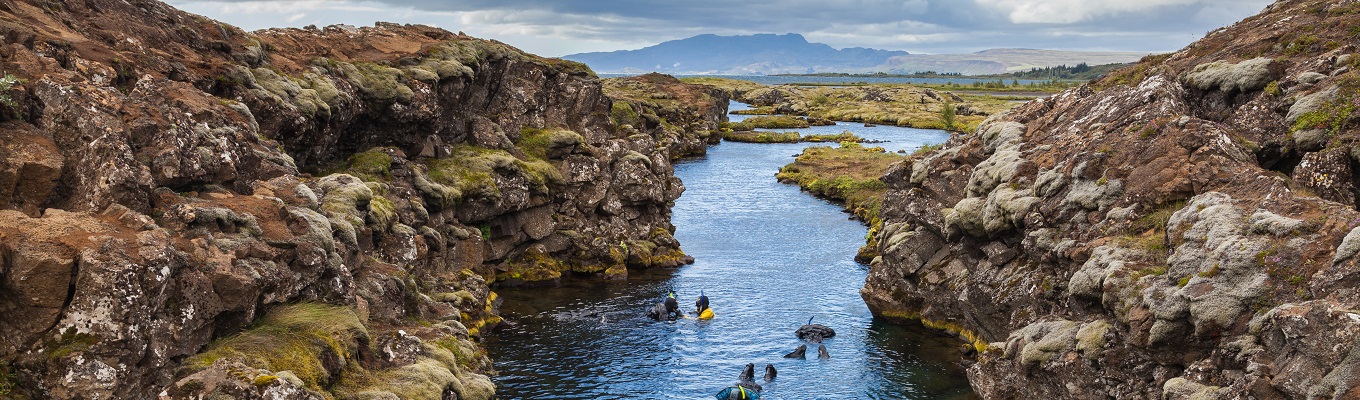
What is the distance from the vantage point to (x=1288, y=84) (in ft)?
146

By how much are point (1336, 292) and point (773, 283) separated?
4455 centimetres

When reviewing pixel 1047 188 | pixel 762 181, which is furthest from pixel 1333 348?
pixel 762 181

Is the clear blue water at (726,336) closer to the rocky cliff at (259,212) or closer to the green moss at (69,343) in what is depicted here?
the rocky cliff at (259,212)

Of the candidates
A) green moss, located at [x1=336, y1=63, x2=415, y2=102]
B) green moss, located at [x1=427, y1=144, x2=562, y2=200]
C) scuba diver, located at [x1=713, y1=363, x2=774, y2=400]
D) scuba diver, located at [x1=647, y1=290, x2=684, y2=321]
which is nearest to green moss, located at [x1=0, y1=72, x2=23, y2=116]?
scuba diver, located at [x1=713, y1=363, x2=774, y2=400]

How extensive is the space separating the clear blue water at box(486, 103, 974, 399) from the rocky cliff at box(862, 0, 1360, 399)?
336 centimetres

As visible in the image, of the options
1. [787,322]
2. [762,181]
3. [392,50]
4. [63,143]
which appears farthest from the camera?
[762,181]

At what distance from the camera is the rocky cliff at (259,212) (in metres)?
26.9

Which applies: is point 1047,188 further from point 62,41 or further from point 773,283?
point 62,41

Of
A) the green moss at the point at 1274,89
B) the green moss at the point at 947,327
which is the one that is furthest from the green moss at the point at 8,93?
the green moss at the point at 1274,89

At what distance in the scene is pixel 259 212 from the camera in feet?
121

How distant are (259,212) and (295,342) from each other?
6637mm

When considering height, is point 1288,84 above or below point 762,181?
above

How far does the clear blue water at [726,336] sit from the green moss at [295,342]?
11413 millimetres

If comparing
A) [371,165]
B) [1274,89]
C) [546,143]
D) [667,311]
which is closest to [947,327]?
[667,311]
